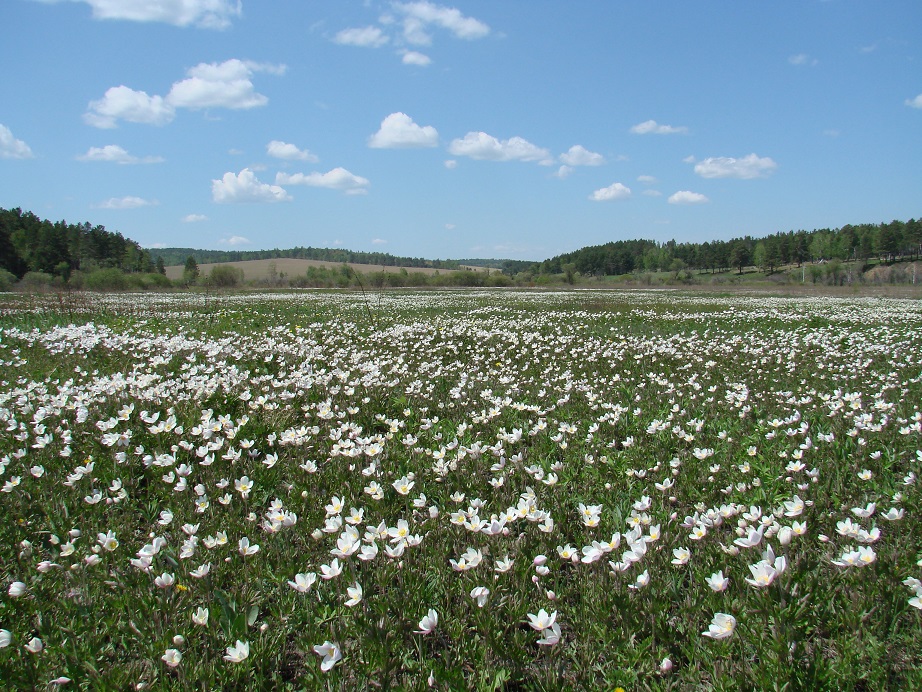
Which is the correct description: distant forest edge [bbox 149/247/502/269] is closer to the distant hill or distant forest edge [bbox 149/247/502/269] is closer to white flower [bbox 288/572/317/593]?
the distant hill

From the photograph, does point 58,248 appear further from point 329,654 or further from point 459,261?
point 329,654

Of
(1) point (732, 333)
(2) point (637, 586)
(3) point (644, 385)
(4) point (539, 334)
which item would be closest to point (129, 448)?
(2) point (637, 586)

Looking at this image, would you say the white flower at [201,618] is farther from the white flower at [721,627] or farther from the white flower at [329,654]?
the white flower at [721,627]

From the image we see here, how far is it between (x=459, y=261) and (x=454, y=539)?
11022 cm

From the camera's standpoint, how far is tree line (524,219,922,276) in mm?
107938

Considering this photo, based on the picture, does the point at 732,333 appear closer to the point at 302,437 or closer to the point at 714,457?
the point at 714,457

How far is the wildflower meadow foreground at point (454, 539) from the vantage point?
2.26 metres

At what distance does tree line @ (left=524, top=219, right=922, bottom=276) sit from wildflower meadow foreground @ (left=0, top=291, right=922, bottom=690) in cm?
9325

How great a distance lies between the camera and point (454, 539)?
3.22 meters

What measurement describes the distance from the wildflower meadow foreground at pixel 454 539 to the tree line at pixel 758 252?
93.2 meters

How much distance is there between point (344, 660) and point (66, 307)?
19325mm

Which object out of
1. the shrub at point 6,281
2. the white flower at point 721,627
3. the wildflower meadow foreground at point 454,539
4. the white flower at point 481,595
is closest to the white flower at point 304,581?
the wildflower meadow foreground at point 454,539

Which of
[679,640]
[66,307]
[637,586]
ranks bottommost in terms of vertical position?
[679,640]

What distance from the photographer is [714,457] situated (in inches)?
175
